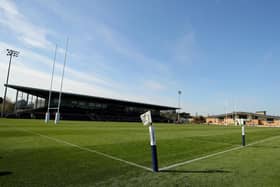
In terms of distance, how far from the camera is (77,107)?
66.1 metres

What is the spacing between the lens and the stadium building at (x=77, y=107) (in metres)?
53.6

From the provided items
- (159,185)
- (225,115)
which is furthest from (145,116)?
(225,115)

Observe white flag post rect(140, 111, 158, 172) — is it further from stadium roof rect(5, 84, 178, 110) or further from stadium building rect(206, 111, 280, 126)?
stadium building rect(206, 111, 280, 126)

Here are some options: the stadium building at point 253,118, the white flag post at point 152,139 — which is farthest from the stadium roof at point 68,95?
the white flag post at point 152,139

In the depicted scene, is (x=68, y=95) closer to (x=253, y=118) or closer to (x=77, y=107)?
(x=77, y=107)

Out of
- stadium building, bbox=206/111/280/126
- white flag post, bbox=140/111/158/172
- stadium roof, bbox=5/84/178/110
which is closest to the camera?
white flag post, bbox=140/111/158/172

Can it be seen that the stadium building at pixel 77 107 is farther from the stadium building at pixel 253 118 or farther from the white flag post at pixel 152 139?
the white flag post at pixel 152 139

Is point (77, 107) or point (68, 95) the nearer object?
point (68, 95)

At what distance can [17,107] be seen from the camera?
59125mm

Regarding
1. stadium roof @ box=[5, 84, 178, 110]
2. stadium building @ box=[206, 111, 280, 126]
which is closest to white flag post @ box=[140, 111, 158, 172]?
stadium roof @ box=[5, 84, 178, 110]

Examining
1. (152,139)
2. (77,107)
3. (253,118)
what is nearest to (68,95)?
(77,107)

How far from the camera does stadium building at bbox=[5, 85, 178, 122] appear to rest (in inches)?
2109

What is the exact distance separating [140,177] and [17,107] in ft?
227

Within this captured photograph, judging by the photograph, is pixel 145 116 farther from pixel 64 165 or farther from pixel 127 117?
pixel 127 117
